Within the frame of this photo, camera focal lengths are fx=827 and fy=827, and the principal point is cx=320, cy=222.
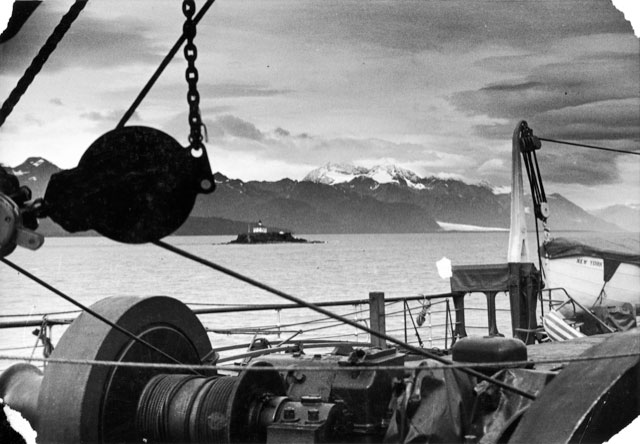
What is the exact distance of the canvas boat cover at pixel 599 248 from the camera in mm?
13859

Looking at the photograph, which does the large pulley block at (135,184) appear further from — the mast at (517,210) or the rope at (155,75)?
the mast at (517,210)

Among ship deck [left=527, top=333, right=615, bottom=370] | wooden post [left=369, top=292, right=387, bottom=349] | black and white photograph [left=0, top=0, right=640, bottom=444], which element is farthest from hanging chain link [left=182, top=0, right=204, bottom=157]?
wooden post [left=369, top=292, right=387, bottom=349]

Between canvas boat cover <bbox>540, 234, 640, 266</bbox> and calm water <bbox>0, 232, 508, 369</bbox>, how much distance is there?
36.2 feet

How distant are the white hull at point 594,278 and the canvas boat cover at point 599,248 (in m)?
0.10

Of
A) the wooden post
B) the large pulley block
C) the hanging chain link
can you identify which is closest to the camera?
the hanging chain link

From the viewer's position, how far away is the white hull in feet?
45.2

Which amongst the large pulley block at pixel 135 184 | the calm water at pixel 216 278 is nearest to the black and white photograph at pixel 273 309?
the large pulley block at pixel 135 184

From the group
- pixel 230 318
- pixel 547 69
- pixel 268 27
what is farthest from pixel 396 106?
pixel 268 27

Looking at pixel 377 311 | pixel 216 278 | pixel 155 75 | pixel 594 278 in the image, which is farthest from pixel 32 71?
pixel 216 278

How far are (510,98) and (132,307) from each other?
22.3 metres

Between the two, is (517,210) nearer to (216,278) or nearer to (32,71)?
(32,71)

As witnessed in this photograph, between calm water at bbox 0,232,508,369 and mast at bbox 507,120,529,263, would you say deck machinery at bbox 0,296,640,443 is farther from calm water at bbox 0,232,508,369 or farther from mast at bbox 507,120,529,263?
calm water at bbox 0,232,508,369

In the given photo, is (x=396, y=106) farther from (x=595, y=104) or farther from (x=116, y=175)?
(x=116, y=175)

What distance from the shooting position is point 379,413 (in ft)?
13.9
